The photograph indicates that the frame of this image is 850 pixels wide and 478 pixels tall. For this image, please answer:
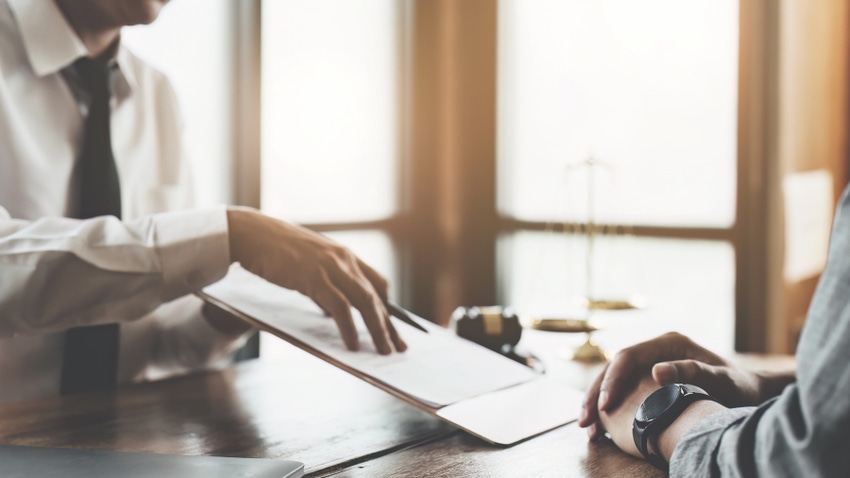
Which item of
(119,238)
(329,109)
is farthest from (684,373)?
(329,109)

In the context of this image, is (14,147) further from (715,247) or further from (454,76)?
(454,76)

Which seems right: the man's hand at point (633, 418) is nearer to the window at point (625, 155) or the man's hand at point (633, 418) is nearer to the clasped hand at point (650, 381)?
the clasped hand at point (650, 381)

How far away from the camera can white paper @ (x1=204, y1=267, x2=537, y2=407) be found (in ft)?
3.23

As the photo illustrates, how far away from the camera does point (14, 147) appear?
138 centimetres

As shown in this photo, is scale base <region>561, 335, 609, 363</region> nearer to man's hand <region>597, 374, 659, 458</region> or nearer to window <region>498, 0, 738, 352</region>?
man's hand <region>597, 374, 659, 458</region>

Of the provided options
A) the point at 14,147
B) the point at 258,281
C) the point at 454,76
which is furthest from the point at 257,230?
the point at 454,76

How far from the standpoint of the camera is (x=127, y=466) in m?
0.73

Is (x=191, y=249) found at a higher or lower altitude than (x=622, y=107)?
lower

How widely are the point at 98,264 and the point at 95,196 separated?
39 centimetres

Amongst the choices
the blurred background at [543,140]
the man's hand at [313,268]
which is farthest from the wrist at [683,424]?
the blurred background at [543,140]

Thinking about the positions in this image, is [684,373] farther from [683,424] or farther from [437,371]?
[437,371]

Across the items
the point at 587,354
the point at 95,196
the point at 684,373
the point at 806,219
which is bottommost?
the point at 587,354

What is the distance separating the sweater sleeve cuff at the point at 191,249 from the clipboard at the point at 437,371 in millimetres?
41

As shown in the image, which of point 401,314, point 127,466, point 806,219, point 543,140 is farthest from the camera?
point 543,140
